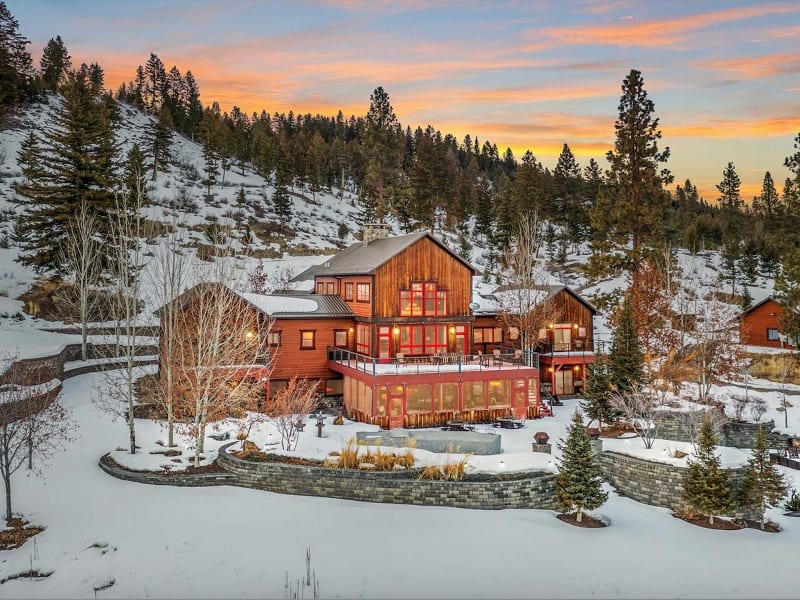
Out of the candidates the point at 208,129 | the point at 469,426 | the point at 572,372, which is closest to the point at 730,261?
the point at 572,372

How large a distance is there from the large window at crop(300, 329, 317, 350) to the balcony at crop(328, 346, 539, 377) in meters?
0.93

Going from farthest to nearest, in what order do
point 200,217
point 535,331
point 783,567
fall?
point 200,217 → point 535,331 → point 783,567

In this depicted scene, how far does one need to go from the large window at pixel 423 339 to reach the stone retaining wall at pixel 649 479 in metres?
11.1

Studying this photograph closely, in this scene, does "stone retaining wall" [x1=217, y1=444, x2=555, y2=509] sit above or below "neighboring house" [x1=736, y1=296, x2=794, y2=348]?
below

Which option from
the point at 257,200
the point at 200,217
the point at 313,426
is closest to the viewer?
the point at 313,426

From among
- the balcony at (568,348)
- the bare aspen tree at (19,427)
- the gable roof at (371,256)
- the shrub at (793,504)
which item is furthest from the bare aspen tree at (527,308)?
the bare aspen tree at (19,427)

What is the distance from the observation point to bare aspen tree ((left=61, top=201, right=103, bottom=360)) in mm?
29078

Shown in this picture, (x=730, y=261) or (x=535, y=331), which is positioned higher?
(x=730, y=261)

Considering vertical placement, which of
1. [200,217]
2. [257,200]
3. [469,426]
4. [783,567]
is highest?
[257,200]

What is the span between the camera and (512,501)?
16.7m

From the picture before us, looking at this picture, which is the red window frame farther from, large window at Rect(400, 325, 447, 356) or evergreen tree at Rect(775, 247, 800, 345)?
evergreen tree at Rect(775, 247, 800, 345)

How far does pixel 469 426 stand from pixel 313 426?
682 centimetres

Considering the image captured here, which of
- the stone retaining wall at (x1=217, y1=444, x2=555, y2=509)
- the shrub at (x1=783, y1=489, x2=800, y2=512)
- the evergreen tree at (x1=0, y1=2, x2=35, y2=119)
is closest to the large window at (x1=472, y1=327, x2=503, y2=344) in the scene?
the stone retaining wall at (x1=217, y1=444, x2=555, y2=509)

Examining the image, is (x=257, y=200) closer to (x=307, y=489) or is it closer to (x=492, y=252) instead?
(x=492, y=252)
